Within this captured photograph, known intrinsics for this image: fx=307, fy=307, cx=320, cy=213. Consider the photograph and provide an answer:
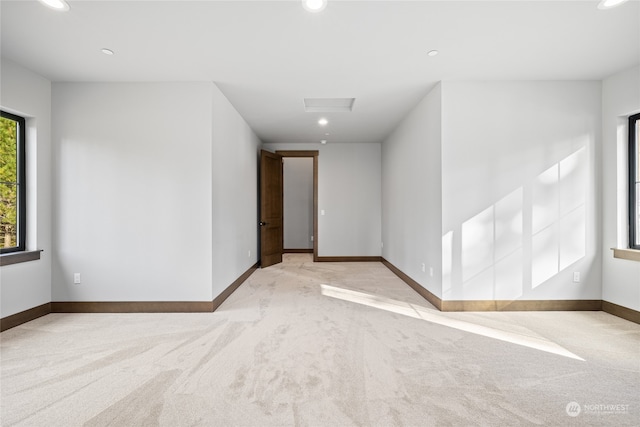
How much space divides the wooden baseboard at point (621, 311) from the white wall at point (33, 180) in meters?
6.32

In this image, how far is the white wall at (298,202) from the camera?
8.73 meters

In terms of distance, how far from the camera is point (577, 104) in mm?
3572

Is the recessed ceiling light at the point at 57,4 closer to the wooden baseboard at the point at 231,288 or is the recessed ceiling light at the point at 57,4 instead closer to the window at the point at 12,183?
the window at the point at 12,183

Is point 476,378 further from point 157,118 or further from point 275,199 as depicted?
point 275,199

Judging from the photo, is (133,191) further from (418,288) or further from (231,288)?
(418,288)

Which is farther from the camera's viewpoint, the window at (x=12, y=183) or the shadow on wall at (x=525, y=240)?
the shadow on wall at (x=525, y=240)

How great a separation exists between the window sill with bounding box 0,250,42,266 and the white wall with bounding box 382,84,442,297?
450 centimetres

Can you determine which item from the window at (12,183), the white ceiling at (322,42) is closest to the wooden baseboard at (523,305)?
the white ceiling at (322,42)

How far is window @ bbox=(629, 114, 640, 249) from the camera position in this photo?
3.34 m

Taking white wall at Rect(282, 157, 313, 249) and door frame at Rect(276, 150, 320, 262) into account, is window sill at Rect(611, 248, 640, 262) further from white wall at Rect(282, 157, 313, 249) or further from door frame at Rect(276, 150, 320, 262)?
white wall at Rect(282, 157, 313, 249)

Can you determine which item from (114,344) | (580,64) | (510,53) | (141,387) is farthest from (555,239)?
(114,344)

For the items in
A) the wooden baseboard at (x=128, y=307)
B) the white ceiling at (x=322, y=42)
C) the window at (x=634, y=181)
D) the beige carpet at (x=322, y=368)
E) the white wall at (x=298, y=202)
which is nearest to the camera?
the beige carpet at (x=322, y=368)

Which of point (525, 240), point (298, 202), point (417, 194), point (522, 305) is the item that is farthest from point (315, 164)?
point (522, 305)

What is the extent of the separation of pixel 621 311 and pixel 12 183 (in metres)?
6.65
